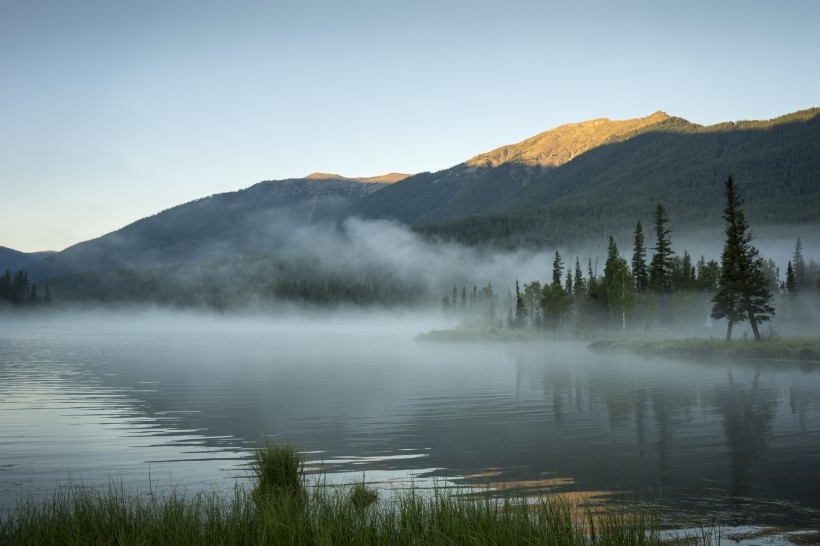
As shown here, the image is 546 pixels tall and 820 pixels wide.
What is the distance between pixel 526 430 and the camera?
29.2 metres

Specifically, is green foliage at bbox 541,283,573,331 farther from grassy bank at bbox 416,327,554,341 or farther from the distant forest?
grassy bank at bbox 416,327,554,341

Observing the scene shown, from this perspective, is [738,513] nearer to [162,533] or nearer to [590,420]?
[162,533]

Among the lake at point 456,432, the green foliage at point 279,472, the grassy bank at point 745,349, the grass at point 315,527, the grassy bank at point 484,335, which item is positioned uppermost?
A: the grass at point 315,527

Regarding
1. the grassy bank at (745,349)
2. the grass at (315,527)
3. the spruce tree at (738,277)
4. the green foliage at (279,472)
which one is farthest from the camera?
the spruce tree at (738,277)

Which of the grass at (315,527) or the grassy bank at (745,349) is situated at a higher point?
the grass at (315,527)

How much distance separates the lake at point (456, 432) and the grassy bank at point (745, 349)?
12.7 meters

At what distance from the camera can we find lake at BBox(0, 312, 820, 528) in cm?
1891

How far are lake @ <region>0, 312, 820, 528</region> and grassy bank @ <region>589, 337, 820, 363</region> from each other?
41.7ft

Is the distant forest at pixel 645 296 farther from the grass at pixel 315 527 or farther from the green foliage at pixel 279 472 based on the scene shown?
the grass at pixel 315 527

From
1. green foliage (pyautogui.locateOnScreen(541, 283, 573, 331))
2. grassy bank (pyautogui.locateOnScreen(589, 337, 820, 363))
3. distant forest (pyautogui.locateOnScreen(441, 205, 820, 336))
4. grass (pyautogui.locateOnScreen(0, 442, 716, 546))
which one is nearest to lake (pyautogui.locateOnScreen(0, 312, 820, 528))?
grass (pyautogui.locateOnScreen(0, 442, 716, 546))

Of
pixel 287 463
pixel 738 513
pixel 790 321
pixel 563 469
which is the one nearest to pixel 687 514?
pixel 738 513

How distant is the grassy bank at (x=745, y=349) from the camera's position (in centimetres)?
7006

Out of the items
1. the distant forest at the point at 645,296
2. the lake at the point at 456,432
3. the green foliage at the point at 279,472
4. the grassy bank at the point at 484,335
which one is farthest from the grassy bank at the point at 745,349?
the green foliage at the point at 279,472

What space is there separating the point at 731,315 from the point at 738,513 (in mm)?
72752
